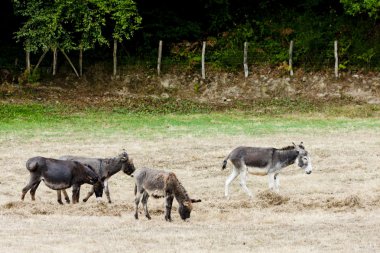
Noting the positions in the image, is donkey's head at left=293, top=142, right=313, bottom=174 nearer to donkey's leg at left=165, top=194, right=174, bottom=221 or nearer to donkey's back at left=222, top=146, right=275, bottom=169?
donkey's back at left=222, top=146, right=275, bottom=169

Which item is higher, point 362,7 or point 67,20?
point 362,7

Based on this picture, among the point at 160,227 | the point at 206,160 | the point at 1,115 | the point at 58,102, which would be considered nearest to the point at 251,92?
the point at 58,102

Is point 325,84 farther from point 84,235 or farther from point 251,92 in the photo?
point 84,235

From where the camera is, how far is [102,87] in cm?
4891

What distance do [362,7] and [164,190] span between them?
32973 mm

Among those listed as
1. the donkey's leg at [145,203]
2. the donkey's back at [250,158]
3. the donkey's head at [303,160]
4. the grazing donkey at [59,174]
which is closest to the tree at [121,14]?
the donkey's back at [250,158]

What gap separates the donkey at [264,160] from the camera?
2191 centimetres

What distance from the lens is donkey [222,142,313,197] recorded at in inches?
862

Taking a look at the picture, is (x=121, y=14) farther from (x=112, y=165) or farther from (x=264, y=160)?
(x=112, y=165)

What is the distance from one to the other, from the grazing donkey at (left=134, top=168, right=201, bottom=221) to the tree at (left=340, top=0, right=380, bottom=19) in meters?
30.9

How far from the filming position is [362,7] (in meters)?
48.4

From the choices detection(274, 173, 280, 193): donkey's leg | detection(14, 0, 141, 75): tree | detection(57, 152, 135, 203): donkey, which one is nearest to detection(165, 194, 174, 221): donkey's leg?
detection(57, 152, 135, 203): donkey

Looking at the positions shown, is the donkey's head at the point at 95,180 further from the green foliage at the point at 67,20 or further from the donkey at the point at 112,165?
the green foliage at the point at 67,20

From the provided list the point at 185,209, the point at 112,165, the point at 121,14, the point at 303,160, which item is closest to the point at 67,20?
the point at 121,14
